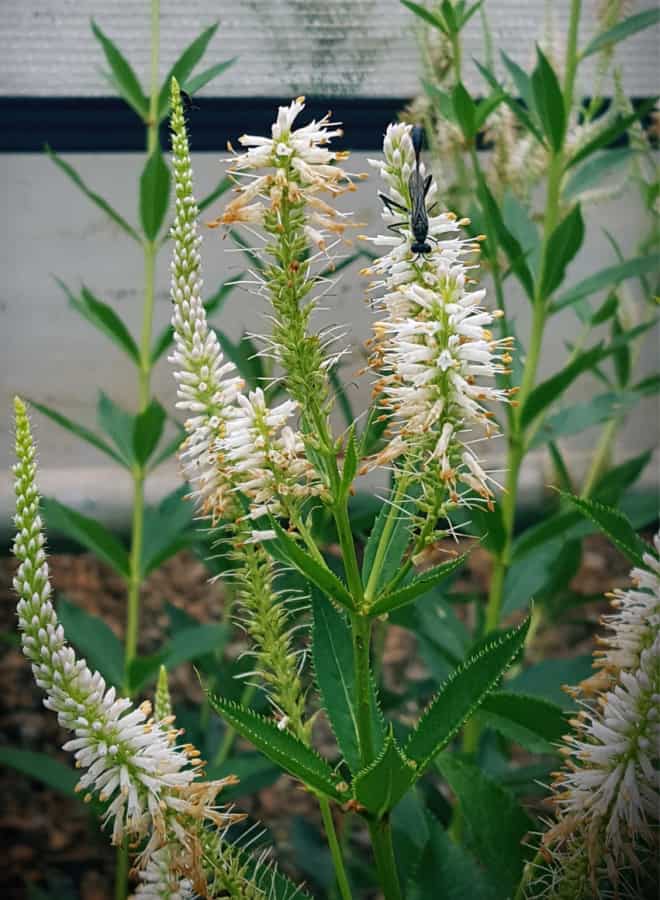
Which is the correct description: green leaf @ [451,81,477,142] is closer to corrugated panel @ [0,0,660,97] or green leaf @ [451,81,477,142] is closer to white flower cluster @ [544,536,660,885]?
corrugated panel @ [0,0,660,97]

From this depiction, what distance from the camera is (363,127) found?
2.23 ft

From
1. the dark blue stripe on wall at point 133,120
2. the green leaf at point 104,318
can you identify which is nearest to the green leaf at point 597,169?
the dark blue stripe on wall at point 133,120

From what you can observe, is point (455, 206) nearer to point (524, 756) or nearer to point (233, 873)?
point (233, 873)

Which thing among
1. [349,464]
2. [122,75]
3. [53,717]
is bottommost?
[53,717]

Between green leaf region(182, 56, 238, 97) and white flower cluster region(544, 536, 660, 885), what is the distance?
41 centimetres

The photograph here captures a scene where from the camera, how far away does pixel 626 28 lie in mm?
691

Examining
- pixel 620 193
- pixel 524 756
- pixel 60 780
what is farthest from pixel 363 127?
pixel 524 756

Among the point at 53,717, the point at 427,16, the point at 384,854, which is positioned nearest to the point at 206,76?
the point at 427,16

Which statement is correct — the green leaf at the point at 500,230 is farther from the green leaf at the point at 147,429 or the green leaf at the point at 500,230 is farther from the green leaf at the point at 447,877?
the green leaf at the point at 447,877

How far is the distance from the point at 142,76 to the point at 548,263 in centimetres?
34

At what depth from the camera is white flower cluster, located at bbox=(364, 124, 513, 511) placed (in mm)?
353

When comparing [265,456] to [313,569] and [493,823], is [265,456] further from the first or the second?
[493,823]

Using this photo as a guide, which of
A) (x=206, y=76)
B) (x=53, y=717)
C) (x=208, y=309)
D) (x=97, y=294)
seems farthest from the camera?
(x=53, y=717)

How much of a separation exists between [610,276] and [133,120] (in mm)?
389
